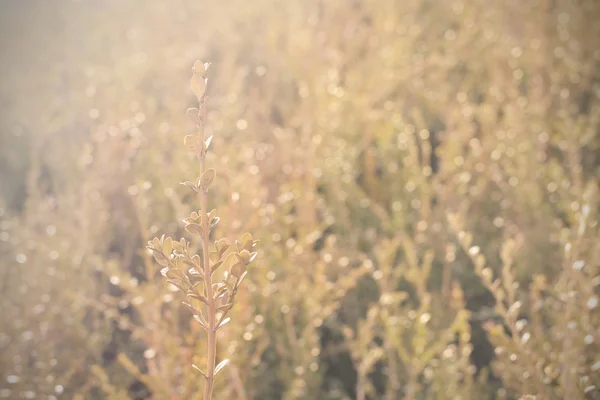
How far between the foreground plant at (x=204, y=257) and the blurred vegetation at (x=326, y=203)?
16.2 inches

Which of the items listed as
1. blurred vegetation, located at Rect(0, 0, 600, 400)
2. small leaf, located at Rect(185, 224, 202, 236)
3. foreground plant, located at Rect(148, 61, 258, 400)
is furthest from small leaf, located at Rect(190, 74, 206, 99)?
blurred vegetation, located at Rect(0, 0, 600, 400)

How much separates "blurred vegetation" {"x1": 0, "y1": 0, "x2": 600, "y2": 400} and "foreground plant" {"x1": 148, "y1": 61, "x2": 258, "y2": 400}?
1.35ft

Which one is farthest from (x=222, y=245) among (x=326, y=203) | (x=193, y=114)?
(x=326, y=203)

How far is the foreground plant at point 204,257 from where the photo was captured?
0.56m

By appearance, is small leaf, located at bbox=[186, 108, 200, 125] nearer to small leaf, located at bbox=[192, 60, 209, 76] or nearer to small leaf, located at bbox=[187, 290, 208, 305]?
small leaf, located at bbox=[192, 60, 209, 76]

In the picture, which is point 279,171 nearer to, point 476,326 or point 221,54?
point 476,326

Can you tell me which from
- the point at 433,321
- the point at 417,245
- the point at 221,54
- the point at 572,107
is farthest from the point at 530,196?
the point at 221,54

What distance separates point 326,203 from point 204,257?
1.20m

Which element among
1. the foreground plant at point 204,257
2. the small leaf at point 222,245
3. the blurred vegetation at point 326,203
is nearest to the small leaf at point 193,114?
the foreground plant at point 204,257

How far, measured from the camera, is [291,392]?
3.67ft

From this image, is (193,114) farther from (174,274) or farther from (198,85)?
(174,274)

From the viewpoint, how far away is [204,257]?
0.55 metres

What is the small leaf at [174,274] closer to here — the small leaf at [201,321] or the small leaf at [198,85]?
the small leaf at [201,321]

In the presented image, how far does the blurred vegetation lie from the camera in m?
1.13
